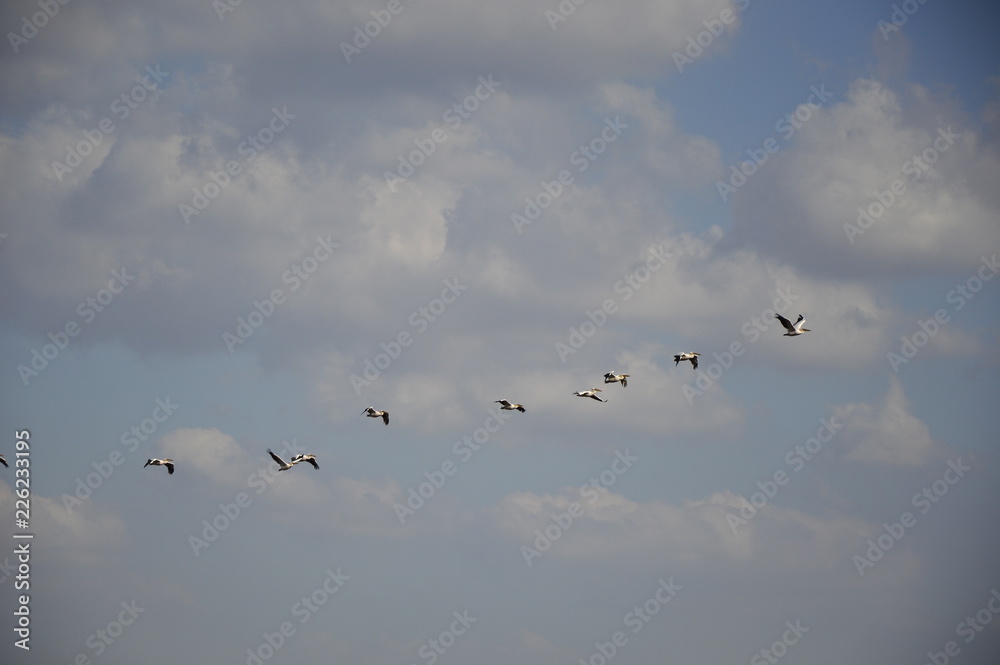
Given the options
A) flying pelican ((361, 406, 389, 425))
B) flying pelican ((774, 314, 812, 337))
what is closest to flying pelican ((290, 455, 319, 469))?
flying pelican ((361, 406, 389, 425))

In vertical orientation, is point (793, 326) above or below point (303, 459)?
above

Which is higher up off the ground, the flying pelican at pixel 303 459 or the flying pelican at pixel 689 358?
the flying pelican at pixel 689 358

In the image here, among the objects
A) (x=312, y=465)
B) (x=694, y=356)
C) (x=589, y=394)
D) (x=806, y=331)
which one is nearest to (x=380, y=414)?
(x=312, y=465)

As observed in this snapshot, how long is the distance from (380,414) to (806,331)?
39555 millimetres

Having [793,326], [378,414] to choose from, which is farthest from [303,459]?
[793,326]

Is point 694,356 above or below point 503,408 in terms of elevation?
above

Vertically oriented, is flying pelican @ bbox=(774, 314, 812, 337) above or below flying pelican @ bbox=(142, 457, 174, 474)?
above

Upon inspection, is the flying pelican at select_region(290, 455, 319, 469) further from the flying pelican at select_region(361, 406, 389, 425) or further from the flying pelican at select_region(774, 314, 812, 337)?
the flying pelican at select_region(774, 314, 812, 337)

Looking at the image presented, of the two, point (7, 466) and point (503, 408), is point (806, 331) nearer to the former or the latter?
point (503, 408)

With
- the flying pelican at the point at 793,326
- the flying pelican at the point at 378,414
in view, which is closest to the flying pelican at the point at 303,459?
the flying pelican at the point at 378,414

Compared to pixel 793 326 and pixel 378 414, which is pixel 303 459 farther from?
pixel 793 326

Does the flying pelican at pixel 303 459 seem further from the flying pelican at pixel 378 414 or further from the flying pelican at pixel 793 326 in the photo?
the flying pelican at pixel 793 326

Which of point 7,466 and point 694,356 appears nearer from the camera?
point 7,466

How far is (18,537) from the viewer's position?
9800cm
